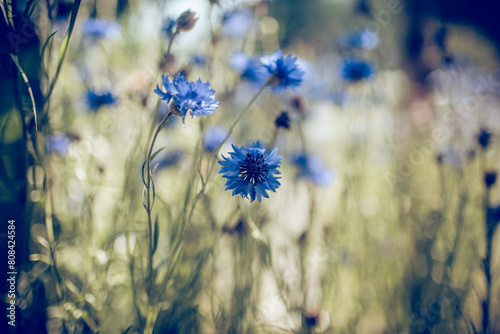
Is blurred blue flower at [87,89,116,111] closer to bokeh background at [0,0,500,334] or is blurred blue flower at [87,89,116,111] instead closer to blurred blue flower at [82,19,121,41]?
bokeh background at [0,0,500,334]

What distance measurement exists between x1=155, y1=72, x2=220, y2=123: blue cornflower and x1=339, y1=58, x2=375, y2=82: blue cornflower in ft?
1.93

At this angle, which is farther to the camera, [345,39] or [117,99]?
[345,39]

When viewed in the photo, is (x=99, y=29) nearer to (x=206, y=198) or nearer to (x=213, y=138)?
(x=213, y=138)

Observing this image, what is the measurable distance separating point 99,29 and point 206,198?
0.54 metres

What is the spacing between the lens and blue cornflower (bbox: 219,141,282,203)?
43 cm

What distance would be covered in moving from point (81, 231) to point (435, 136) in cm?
108

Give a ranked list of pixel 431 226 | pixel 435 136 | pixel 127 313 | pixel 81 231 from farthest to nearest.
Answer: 1. pixel 435 136
2. pixel 431 226
3. pixel 127 313
4. pixel 81 231

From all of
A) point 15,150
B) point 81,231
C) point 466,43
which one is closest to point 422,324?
point 81,231

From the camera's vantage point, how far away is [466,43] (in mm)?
3723

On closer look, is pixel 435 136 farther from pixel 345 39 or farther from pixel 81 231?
pixel 81 231

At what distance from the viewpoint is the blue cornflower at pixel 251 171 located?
0.43m

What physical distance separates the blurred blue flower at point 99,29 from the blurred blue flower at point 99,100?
19cm

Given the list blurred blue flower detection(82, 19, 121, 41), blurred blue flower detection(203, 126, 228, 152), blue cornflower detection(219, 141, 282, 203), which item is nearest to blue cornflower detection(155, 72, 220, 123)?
blue cornflower detection(219, 141, 282, 203)

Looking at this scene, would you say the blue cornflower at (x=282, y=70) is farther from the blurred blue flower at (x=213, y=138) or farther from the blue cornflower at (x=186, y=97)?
the blurred blue flower at (x=213, y=138)
